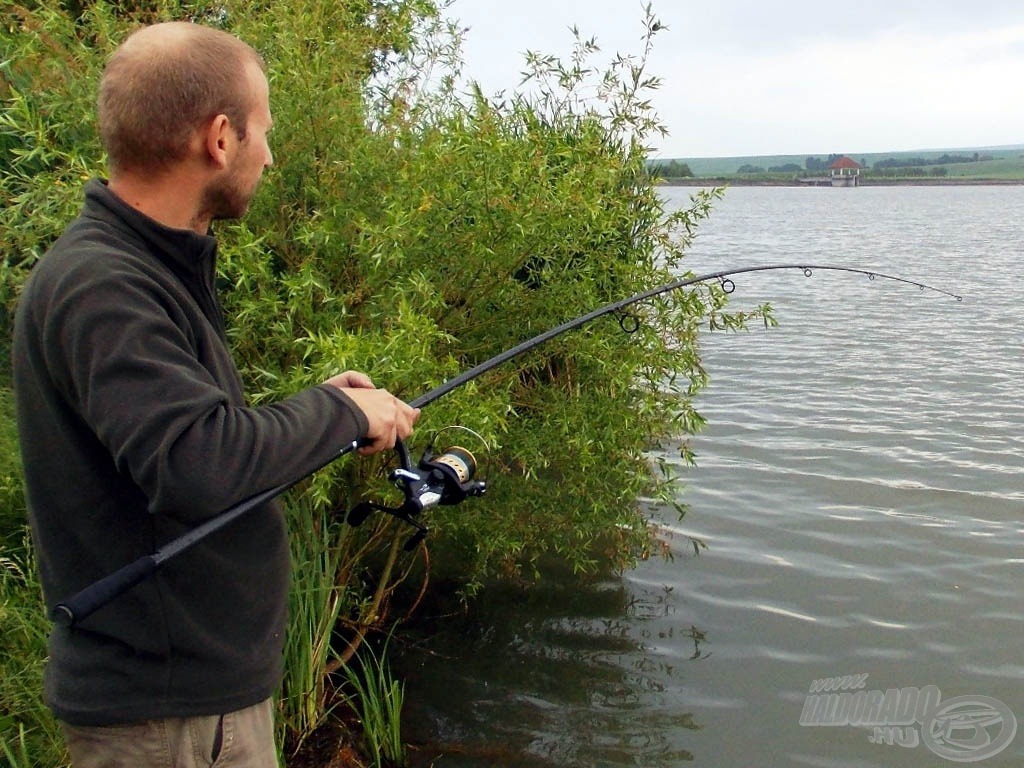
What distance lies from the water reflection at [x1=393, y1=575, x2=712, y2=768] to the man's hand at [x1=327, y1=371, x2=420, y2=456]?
309 cm

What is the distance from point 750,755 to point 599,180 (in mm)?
2806

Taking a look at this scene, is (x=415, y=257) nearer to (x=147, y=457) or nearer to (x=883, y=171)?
(x=147, y=457)

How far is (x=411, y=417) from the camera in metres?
2.19

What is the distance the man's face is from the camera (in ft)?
6.40

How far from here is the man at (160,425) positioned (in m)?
1.72

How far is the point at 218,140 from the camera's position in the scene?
1.90 meters

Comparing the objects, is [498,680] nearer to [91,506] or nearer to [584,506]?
[584,506]

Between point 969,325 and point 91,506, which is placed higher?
point 91,506

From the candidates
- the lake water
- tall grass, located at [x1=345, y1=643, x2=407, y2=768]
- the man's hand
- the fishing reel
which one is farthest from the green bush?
the man's hand

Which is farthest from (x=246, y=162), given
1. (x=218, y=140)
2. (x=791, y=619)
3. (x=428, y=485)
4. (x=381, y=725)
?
(x=791, y=619)

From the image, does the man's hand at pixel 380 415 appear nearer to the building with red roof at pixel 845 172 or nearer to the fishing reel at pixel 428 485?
the fishing reel at pixel 428 485

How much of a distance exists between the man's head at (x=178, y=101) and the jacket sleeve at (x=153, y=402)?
256 mm

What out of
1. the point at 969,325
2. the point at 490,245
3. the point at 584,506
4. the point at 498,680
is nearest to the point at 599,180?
the point at 490,245
